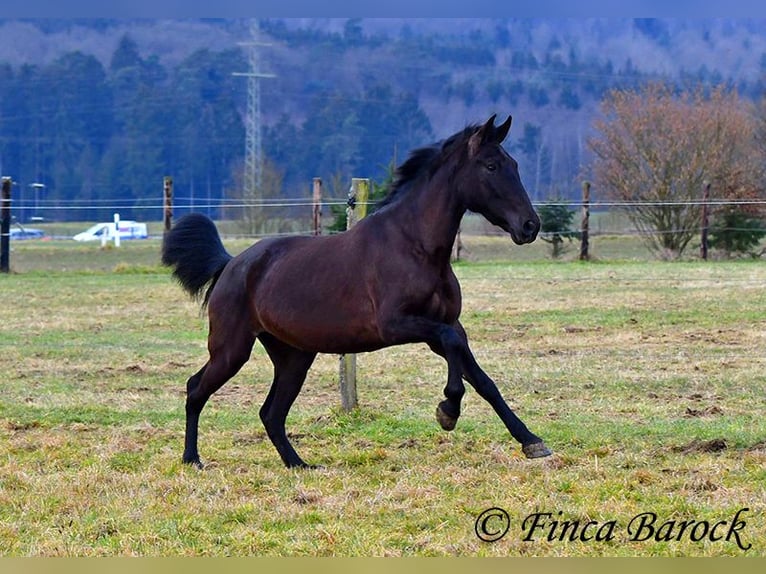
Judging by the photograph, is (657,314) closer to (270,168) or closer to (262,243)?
(262,243)

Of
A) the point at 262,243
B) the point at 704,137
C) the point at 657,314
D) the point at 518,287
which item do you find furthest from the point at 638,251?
the point at 262,243

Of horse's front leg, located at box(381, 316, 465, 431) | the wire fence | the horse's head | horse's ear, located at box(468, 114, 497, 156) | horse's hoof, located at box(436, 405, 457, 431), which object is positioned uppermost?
horse's ear, located at box(468, 114, 497, 156)

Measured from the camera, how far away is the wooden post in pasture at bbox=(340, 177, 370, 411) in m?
8.66

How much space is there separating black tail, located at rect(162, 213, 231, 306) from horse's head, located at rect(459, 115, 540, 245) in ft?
6.32

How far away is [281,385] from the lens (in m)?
7.32

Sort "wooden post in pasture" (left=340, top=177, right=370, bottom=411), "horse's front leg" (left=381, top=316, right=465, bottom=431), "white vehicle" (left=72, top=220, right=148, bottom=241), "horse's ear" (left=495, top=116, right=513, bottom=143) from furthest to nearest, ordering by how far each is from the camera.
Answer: "white vehicle" (left=72, top=220, right=148, bottom=241) → "wooden post in pasture" (left=340, top=177, right=370, bottom=411) → "horse's ear" (left=495, top=116, right=513, bottom=143) → "horse's front leg" (left=381, top=316, right=465, bottom=431)

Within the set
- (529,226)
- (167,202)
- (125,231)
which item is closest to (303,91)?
(125,231)

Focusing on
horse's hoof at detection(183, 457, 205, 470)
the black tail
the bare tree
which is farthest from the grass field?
the bare tree

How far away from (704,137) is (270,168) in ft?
57.8

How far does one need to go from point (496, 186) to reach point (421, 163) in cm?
65

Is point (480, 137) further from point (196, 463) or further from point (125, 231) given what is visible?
point (125, 231)

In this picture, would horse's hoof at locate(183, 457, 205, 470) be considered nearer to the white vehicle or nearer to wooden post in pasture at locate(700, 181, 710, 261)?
wooden post in pasture at locate(700, 181, 710, 261)

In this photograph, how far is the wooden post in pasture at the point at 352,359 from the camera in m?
8.66

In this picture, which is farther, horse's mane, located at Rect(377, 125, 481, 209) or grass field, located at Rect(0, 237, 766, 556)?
horse's mane, located at Rect(377, 125, 481, 209)
